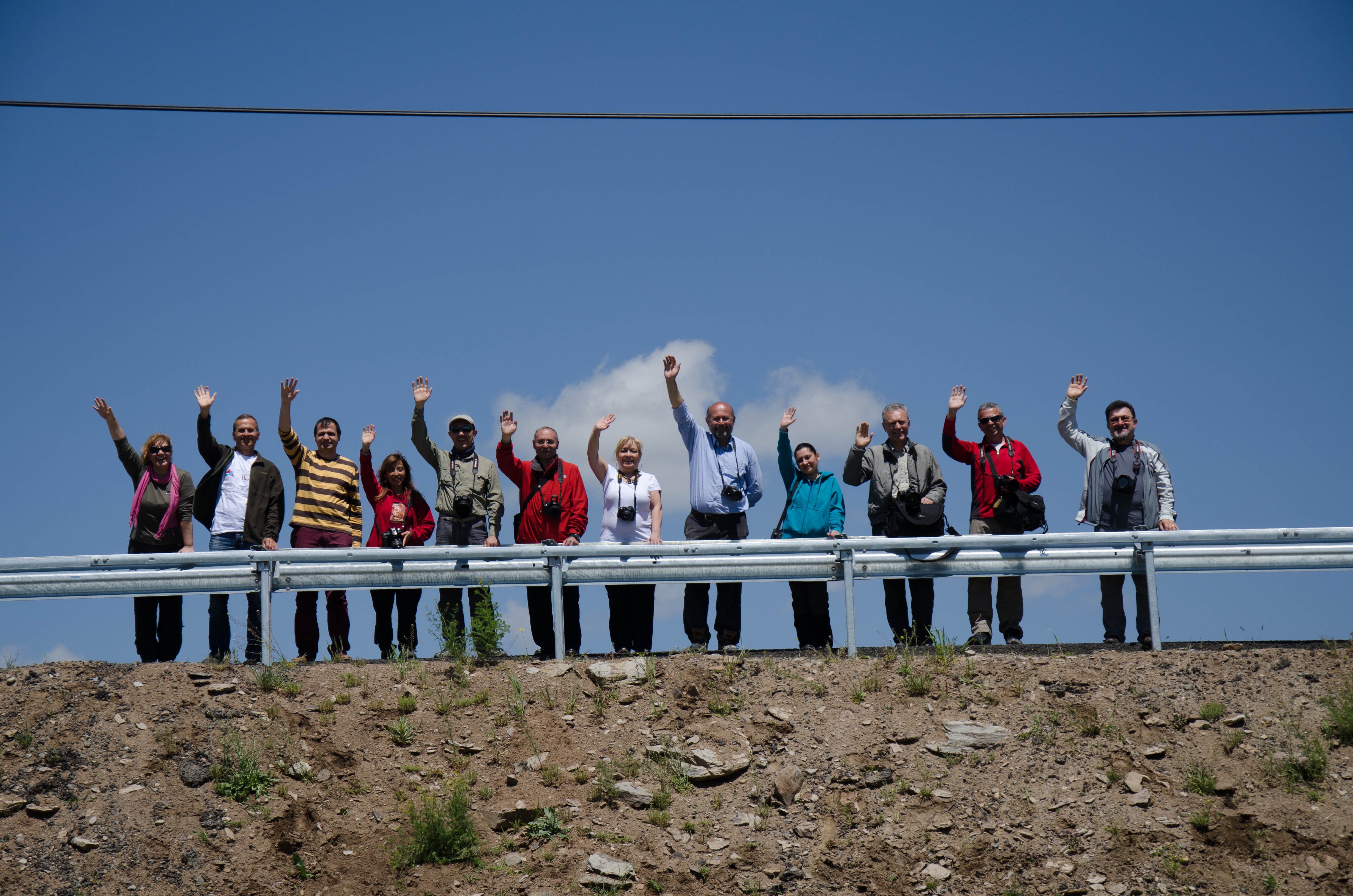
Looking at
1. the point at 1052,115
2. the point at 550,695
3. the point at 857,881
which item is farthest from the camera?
the point at 1052,115

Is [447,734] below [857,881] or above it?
above

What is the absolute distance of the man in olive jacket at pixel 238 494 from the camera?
9828 mm

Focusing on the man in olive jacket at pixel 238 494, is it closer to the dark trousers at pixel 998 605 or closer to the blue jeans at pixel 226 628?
the blue jeans at pixel 226 628

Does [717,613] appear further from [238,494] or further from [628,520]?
[238,494]

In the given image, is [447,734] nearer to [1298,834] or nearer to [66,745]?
[66,745]

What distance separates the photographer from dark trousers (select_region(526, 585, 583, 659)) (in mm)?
9500

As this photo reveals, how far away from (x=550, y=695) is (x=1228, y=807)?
15.9 feet

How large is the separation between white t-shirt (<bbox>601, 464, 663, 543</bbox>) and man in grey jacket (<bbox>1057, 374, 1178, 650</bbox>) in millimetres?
3847

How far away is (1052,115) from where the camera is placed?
11.2 metres

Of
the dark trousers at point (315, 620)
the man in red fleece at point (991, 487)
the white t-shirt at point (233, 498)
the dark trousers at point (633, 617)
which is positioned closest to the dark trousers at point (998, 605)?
the man in red fleece at point (991, 487)

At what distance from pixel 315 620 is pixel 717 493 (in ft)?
11.8

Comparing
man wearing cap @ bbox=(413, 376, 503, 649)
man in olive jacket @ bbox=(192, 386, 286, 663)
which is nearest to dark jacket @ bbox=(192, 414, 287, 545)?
man in olive jacket @ bbox=(192, 386, 286, 663)

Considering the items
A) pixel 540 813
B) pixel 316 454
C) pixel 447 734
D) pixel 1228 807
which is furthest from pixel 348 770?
pixel 1228 807

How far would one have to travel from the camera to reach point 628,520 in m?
9.84
